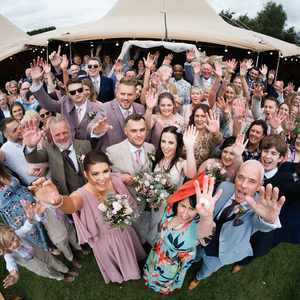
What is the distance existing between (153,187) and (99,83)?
164 inches

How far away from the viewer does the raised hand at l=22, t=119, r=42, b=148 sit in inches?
128

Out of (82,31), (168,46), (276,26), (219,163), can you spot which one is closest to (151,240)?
(219,163)

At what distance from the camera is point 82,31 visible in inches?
501

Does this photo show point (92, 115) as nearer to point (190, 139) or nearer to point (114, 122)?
point (114, 122)

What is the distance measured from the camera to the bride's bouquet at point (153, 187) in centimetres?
324

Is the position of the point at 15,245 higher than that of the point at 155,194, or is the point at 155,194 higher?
the point at 155,194

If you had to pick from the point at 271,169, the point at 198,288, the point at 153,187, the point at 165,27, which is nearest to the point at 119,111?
the point at 153,187

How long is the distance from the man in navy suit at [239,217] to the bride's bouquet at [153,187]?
26.2 inches

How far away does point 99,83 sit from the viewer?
6684 millimetres

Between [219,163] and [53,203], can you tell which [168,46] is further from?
[53,203]

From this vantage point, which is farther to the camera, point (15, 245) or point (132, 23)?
point (132, 23)

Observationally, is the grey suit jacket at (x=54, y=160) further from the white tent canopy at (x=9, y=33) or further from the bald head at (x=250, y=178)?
the white tent canopy at (x=9, y=33)

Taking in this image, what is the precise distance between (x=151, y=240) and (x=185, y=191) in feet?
5.02

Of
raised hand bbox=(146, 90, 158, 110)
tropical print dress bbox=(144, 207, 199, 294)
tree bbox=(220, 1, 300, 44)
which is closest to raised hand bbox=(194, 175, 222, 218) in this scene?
tropical print dress bbox=(144, 207, 199, 294)
